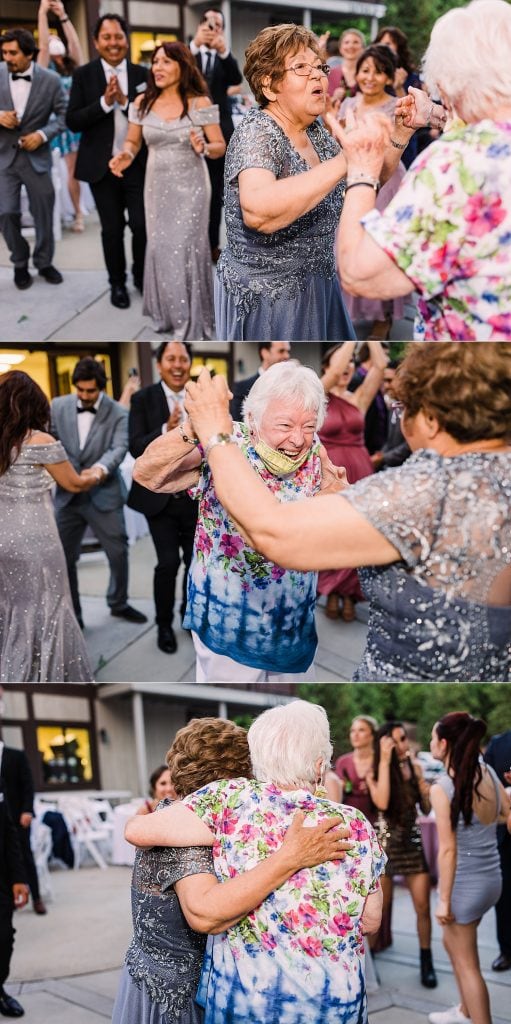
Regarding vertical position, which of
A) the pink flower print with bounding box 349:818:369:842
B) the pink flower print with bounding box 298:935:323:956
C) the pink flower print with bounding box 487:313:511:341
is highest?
the pink flower print with bounding box 487:313:511:341

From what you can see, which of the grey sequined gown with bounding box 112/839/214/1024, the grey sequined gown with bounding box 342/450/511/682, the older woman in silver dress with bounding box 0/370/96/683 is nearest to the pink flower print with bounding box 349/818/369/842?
the grey sequined gown with bounding box 342/450/511/682

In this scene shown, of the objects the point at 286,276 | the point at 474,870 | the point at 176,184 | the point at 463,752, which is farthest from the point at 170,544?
the point at 176,184

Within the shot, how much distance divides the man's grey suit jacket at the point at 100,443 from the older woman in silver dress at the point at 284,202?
31 cm

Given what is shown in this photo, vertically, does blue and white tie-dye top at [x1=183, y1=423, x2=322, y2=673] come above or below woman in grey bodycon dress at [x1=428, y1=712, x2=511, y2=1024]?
above

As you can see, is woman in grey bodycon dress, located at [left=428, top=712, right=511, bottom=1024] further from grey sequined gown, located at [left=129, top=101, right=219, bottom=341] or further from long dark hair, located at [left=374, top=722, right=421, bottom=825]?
grey sequined gown, located at [left=129, top=101, right=219, bottom=341]

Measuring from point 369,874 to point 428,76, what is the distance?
1.23 m

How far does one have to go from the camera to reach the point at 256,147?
208cm

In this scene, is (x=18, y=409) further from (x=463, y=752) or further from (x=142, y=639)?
(x=463, y=752)

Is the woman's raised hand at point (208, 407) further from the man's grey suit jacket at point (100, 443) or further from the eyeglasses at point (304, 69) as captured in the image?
the eyeglasses at point (304, 69)

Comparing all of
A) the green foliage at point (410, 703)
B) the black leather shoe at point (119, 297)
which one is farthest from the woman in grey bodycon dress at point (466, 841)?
the black leather shoe at point (119, 297)

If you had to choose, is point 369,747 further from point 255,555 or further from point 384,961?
point 255,555

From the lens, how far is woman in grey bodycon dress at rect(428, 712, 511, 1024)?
2.55m

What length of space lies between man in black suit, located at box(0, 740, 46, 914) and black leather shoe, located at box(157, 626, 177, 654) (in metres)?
0.56

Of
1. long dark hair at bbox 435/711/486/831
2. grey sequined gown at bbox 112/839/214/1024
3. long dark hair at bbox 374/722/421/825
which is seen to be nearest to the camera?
grey sequined gown at bbox 112/839/214/1024
